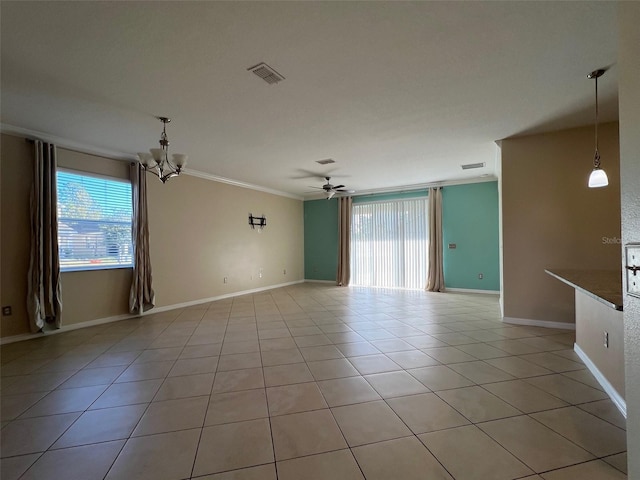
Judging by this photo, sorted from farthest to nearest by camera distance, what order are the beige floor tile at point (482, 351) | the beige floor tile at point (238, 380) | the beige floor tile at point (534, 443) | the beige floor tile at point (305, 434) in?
1. the beige floor tile at point (482, 351)
2. the beige floor tile at point (238, 380)
3. the beige floor tile at point (305, 434)
4. the beige floor tile at point (534, 443)

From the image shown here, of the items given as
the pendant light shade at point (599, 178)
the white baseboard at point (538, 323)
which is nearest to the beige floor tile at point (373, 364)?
the white baseboard at point (538, 323)

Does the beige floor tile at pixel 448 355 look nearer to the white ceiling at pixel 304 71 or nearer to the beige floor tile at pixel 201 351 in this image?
the beige floor tile at pixel 201 351

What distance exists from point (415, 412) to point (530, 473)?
68cm

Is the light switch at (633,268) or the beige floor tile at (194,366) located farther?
the beige floor tile at (194,366)

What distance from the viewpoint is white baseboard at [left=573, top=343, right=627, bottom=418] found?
193cm

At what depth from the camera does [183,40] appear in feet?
6.53

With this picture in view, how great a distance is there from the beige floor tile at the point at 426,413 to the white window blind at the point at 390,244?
17.9 feet

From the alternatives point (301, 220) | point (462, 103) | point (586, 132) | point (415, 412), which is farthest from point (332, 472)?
point (301, 220)

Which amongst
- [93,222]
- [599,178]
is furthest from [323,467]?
[93,222]

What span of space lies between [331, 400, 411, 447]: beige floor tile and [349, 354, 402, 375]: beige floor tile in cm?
53

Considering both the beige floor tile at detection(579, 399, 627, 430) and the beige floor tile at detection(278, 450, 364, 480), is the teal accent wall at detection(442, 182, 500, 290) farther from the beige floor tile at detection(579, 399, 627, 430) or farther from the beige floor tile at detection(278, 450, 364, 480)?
the beige floor tile at detection(278, 450, 364, 480)

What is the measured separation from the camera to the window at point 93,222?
13.1ft

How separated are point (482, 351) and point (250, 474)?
268cm

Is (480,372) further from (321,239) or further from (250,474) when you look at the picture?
(321,239)
